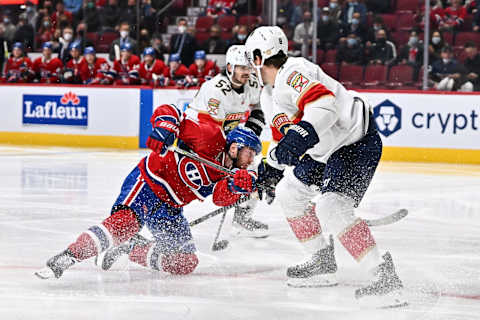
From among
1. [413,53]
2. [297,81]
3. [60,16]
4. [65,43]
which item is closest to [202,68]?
[65,43]

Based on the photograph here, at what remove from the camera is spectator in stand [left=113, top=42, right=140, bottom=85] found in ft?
39.0

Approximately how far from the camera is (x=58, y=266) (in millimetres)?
3916

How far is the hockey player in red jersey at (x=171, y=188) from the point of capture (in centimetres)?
405

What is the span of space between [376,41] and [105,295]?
735 cm

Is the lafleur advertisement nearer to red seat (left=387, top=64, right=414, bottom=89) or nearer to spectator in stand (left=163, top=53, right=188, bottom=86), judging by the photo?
spectator in stand (left=163, top=53, right=188, bottom=86)

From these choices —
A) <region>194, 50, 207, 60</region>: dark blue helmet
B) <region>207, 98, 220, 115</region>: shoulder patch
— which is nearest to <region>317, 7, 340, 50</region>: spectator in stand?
<region>194, 50, 207, 60</region>: dark blue helmet

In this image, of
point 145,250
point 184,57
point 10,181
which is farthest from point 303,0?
point 145,250

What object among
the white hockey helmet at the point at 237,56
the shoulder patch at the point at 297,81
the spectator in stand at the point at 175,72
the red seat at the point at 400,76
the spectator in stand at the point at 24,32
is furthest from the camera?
the spectator in stand at the point at 24,32

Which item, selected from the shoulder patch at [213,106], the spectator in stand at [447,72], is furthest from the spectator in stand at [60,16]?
the shoulder patch at [213,106]

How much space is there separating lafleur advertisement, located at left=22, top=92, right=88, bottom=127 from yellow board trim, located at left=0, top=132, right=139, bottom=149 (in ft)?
0.54

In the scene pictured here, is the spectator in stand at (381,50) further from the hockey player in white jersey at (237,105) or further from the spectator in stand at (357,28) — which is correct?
the hockey player in white jersey at (237,105)

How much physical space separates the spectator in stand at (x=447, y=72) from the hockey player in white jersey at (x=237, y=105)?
4559mm

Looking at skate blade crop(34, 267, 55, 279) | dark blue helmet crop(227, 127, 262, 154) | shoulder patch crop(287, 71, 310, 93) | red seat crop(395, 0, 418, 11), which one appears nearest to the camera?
shoulder patch crop(287, 71, 310, 93)

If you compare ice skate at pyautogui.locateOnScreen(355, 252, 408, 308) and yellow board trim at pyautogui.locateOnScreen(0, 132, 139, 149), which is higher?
ice skate at pyautogui.locateOnScreen(355, 252, 408, 308)
